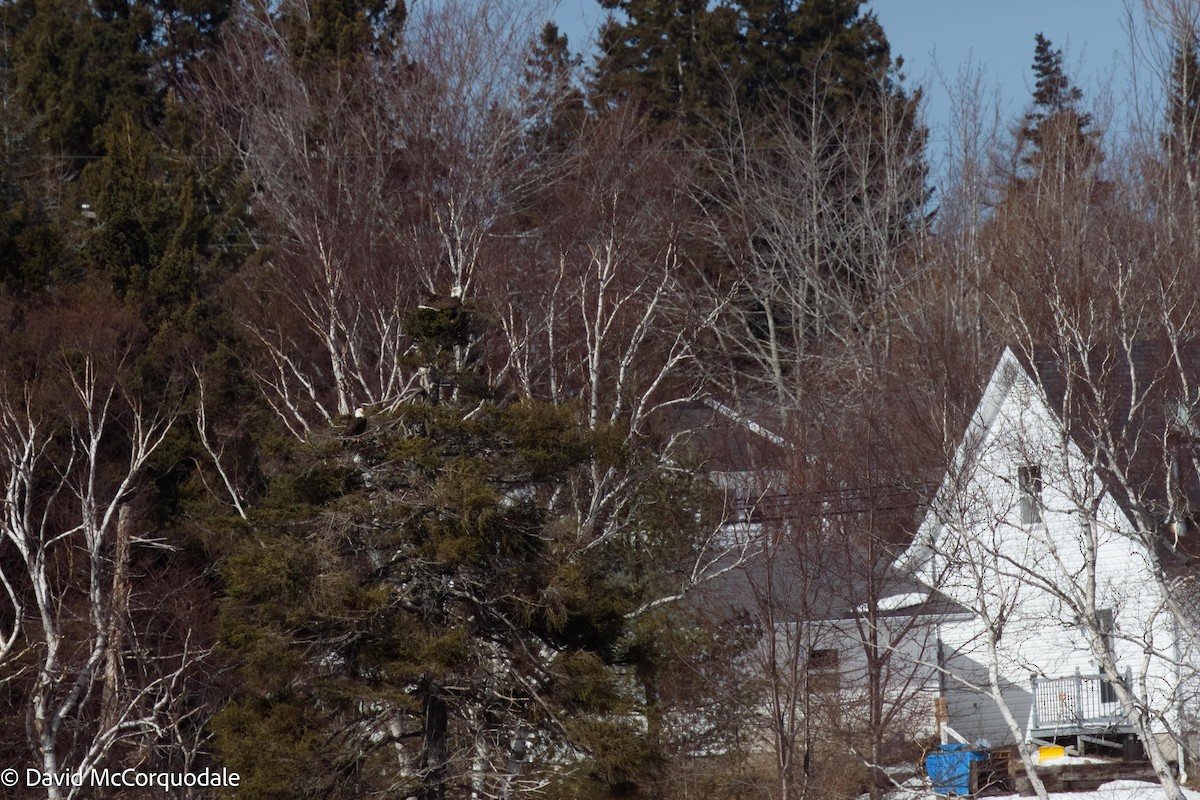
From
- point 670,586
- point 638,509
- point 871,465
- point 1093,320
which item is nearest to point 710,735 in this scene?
point 670,586

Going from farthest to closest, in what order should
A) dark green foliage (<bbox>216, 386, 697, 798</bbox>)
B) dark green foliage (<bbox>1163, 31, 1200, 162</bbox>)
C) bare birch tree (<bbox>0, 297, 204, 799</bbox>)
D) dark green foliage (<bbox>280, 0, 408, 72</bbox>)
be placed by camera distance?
dark green foliage (<bbox>1163, 31, 1200, 162</bbox>), dark green foliage (<bbox>280, 0, 408, 72</bbox>), bare birch tree (<bbox>0, 297, 204, 799</bbox>), dark green foliage (<bbox>216, 386, 697, 798</bbox>)

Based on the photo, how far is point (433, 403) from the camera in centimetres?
888

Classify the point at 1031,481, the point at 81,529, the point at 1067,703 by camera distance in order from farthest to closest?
1. the point at 1067,703
2. the point at 81,529
3. the point at 1031,481

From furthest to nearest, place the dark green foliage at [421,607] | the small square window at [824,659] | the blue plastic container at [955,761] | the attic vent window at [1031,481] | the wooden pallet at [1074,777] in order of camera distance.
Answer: the small square window at [824,659] < the wooden pallet at [1074,777] < the blue plastic container at [955,761] < the attic vent window at [1031,481] < the dark green foliage at [421,607]

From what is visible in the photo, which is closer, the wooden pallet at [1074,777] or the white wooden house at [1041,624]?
the white wooden house at [1041,624]

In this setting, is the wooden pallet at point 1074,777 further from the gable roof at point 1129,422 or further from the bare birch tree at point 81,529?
the bare birch tree at point 81,529

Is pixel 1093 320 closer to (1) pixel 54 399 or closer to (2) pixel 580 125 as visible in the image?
(1) pixel 54 399

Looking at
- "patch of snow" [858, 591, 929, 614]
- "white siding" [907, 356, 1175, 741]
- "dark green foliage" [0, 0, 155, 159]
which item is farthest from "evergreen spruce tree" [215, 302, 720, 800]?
"dark green foliage" [0, 0, 155, 159]

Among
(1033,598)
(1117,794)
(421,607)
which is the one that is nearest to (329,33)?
(1033,598)

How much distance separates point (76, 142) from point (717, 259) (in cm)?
1443

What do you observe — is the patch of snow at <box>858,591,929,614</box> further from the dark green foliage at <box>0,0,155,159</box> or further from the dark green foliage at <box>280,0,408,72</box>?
the dark green foliage at <box>0,0,155,159</box>

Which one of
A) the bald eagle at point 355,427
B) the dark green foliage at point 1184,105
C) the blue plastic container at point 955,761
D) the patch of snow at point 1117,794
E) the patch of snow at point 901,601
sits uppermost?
the dark green foliage at point 1184,105

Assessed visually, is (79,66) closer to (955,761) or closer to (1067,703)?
(955,761)

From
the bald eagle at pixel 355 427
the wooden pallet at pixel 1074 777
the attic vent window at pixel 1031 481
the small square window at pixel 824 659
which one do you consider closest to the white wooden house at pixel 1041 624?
the wooden pallet at pixel 1074 777
